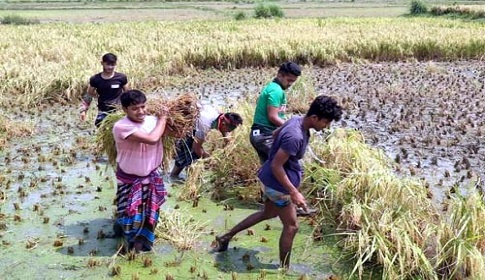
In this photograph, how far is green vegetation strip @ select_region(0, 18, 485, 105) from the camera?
12.3 metres

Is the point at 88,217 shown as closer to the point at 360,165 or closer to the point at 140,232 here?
the point at 140,232

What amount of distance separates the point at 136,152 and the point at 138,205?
467 mm

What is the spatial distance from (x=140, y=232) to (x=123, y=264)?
1.05 ft

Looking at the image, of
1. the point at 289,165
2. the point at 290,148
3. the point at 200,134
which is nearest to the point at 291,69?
the point at 289,165

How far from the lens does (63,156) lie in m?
8.20

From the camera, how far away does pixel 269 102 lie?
5.68 metres

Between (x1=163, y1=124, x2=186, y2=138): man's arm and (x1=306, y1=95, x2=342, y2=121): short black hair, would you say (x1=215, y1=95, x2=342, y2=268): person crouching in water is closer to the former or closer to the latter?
(x1=306, y1=95, x2=342, y2=121): short black hair

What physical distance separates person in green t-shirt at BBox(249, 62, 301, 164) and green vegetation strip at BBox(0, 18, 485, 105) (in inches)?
270

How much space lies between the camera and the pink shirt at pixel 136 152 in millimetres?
4863

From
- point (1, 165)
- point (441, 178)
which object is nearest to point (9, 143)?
A: point (1, 165)

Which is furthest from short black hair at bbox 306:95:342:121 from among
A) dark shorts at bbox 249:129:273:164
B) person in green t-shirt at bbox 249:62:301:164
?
dark shorts at bbox 249:129:273:164

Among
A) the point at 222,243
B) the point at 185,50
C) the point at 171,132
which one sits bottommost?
the point at 185,50

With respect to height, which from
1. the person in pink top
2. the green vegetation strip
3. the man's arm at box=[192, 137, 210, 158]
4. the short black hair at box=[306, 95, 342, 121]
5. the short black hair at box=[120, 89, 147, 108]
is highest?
the short black hair at box=[306, 95, 342, 121]

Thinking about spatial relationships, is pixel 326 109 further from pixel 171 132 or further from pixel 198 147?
pixel 198 147
